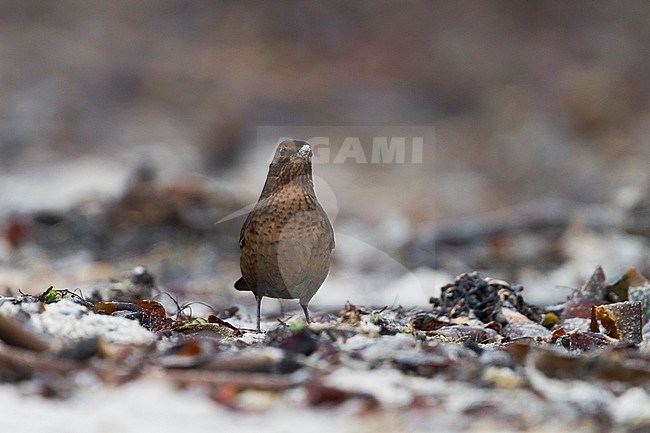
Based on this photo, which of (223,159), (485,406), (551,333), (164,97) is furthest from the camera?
(164,97)

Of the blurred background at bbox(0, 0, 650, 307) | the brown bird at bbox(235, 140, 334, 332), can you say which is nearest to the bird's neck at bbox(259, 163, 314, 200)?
the brown bird at bbox(235, 140, 334, 332)

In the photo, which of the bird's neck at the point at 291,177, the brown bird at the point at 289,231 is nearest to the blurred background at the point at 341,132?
the brown bird at the point at 289,231

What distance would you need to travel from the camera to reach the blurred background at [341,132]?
8977mm

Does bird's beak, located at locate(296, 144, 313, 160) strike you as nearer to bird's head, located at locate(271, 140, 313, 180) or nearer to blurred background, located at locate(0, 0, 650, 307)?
bird's head, located at locate(271, 140, 313, 180)

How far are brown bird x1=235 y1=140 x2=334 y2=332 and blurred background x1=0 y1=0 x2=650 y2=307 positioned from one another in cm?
195

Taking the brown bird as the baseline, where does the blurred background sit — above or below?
above

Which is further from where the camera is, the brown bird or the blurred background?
the blurred background

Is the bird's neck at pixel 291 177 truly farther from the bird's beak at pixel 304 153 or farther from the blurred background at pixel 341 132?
the blurred background at pixel 341 132

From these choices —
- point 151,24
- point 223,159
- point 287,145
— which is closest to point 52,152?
point 223,159

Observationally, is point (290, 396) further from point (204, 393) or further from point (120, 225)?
point (120, 225)

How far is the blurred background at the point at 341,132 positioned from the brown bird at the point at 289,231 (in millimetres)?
1947

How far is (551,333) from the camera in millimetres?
4426

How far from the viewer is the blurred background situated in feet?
29.5

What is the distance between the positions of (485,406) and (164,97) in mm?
18356
